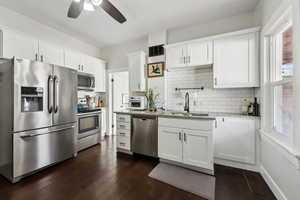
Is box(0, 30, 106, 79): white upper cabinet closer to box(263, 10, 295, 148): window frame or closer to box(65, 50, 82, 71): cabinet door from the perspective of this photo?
box(65, 50, 82, 71): cabinet door

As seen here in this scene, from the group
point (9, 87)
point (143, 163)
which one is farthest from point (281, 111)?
point (9, 87)

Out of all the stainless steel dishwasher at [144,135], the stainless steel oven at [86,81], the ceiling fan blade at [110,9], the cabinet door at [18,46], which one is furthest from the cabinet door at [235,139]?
the cabinet door at [18,46]

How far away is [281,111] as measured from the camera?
5.61 feet

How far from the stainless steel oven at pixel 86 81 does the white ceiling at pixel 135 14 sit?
1.08 m

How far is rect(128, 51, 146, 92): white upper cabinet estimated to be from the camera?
329 cm

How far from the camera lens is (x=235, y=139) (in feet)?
7.19

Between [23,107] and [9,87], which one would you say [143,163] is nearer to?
[23,107]

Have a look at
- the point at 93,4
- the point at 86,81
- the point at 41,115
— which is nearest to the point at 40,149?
the point at 41,115

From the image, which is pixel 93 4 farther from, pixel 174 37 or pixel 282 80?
pixel 282 80

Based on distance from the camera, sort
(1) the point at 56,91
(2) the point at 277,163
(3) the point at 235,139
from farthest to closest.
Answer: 1. (1) the point at 56,91
2. (3) the point at 235,139
3. (2) the point at 277,163

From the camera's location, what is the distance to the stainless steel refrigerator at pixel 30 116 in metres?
1.83

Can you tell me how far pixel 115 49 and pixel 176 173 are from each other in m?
3.72

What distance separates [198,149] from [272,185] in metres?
0.97

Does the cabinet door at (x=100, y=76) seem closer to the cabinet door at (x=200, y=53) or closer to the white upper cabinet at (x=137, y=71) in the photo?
the white upper cabinet at (x=137, y=71)
